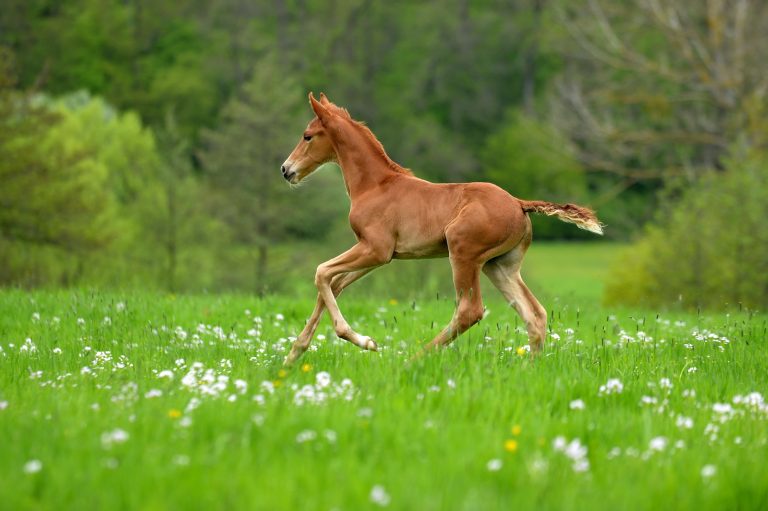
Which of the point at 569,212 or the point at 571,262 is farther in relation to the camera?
the point at 571,262

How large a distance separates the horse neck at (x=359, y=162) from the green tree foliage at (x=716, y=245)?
553 inches

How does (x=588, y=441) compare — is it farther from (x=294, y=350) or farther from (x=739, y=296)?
(x=739, y=296)

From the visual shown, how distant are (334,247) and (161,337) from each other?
2586cm

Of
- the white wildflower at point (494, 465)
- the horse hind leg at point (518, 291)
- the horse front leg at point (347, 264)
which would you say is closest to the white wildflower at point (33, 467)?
the white wildflower at point (494, 465)

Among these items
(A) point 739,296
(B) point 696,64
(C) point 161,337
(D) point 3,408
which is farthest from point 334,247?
(D) point 3,408

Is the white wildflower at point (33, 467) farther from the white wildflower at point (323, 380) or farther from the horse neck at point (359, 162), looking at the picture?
the horse neck at point (359, 162)

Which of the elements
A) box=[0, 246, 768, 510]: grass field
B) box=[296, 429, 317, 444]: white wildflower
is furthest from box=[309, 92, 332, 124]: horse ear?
box=[296, 429, 317, 444]: white wildflower

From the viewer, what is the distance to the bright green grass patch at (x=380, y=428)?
12.5 ft

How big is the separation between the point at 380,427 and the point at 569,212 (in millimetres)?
3362

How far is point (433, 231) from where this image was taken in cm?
738

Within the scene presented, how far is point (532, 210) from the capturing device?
7.42 m

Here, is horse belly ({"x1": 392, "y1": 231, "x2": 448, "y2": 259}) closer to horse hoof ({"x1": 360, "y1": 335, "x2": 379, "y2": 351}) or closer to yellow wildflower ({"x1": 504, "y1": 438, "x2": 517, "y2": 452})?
horse hoof ({"x1": 360, "y1": 335, "x2": 379, "y2": 351})

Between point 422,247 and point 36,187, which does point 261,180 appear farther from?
point 422,247

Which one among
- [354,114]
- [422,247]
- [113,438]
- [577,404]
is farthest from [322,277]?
[354,114]
